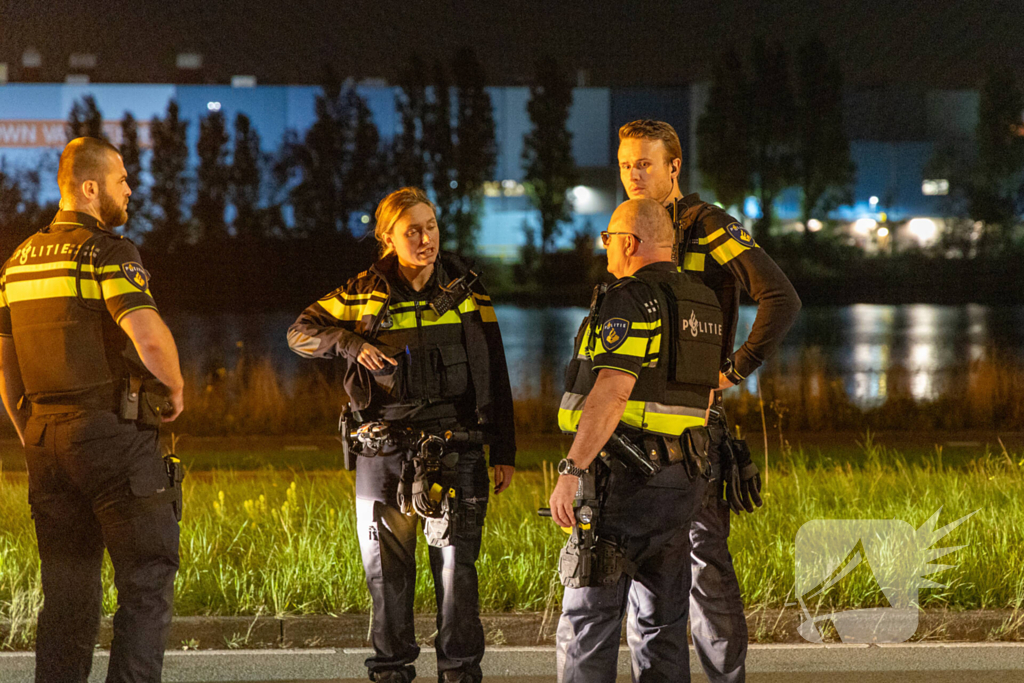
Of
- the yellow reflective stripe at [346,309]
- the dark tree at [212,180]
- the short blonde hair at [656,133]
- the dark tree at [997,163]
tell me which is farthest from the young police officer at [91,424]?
the dark tree at [997,163]

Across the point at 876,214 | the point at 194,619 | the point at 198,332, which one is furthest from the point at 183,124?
the point at 194,619

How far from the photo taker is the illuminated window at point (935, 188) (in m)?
35.5

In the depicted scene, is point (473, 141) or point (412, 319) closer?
point (412, 319)

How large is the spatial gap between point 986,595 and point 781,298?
2.20m

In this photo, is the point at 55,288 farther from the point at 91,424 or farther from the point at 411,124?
the point at 411,124

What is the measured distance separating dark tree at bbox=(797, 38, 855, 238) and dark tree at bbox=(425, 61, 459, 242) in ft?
37.5

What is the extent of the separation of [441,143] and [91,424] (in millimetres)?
21172

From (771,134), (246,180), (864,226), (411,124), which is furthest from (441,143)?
(864,226)

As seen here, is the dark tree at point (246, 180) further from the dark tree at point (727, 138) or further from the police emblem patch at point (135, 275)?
the police emblem patch at point (135, 275)

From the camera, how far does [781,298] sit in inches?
162

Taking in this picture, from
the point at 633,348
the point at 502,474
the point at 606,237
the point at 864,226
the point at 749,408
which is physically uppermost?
the point at 864,226

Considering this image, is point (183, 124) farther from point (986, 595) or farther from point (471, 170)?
point (986, 595)

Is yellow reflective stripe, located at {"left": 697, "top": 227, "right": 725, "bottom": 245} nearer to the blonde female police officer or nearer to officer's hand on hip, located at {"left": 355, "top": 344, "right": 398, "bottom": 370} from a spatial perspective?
the blonde female police officer

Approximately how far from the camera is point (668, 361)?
358 cm
